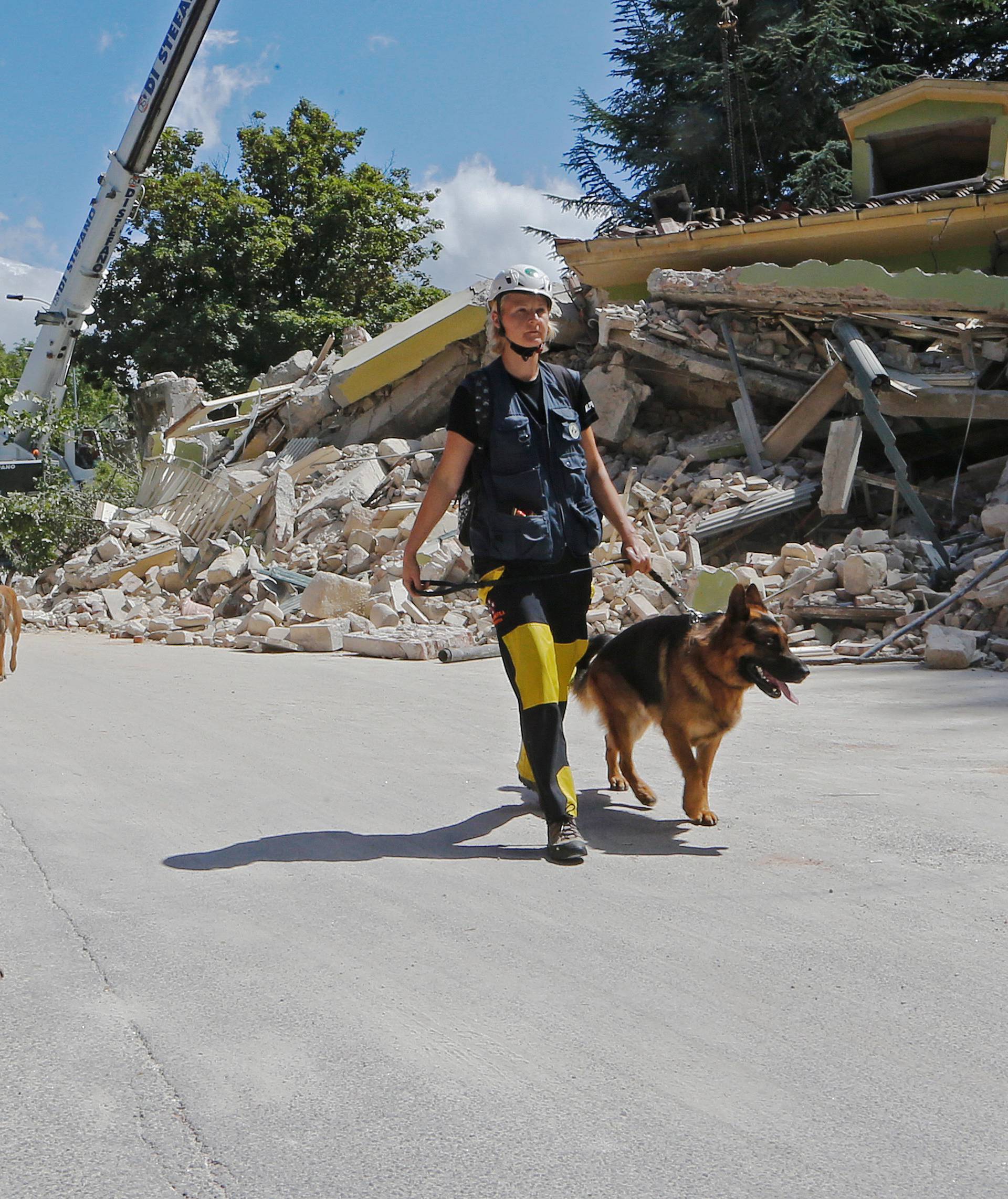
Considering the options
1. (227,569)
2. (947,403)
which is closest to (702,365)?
(947,403)

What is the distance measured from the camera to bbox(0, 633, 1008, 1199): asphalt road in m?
2.34

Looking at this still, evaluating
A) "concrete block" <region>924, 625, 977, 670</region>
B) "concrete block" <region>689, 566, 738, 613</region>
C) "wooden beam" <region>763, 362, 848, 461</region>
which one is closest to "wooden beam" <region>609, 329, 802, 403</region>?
"wooden beam" <region>763, 362, 848, 461</region>

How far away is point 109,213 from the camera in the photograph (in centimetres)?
2489

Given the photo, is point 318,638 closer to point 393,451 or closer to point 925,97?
point 393,451

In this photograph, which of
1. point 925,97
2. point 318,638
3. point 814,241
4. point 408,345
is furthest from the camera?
point 408,345

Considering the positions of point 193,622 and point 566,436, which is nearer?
point 566,436

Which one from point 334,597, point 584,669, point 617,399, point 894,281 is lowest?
point 584,669

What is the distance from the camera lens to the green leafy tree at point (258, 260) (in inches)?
1542

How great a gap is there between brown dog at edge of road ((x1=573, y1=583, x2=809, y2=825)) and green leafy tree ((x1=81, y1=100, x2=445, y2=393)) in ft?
114

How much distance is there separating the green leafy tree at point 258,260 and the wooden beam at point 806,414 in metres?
25.7

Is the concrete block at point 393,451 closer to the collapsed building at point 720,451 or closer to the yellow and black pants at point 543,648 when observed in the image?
the collapsed building at point 720,451

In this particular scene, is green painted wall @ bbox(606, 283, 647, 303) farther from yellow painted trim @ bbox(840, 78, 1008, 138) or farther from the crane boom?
the crane boom

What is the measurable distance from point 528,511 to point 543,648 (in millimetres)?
543

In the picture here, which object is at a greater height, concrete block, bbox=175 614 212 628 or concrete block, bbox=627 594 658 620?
concrete block, bbox=627 594 658 620
